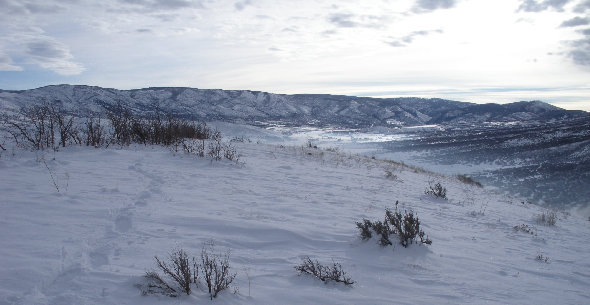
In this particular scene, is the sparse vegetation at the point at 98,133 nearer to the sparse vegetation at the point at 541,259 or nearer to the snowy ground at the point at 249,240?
the snowy ground at the point at 249,240

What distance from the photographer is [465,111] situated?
4200 inches

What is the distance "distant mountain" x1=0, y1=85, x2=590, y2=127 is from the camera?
3622 inches

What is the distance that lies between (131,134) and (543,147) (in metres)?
30.7

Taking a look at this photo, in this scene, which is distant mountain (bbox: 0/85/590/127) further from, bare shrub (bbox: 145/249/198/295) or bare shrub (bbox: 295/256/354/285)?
bare shrub (bbox: 145/249/198/295)

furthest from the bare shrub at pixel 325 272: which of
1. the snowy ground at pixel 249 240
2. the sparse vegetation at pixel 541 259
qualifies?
the sparse vegetation at pixel 541 259

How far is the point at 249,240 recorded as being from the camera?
13.8ft

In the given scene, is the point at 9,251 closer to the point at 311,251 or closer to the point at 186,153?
the point at 311,251

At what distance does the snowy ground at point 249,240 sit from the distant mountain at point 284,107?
78.7 meters

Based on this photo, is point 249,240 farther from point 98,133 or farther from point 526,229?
point 98,133

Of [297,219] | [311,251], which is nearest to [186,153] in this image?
[297,219]

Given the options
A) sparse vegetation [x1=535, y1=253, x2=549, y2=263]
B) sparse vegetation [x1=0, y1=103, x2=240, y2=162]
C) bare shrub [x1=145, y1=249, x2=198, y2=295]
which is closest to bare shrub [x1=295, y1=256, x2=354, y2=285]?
bare shrub [x1=145, y1=249, x2=198, y2=295]

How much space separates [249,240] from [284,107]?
11409cm

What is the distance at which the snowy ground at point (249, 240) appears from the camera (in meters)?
3.07

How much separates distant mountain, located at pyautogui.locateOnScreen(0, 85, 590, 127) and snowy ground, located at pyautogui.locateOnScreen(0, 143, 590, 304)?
78729 millimetres
